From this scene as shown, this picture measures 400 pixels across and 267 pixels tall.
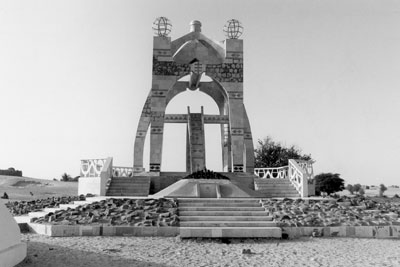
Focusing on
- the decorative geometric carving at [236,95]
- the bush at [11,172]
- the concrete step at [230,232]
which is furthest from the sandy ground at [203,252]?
the bush at [11,172]

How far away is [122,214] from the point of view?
10648 millimetres

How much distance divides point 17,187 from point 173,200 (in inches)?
1222

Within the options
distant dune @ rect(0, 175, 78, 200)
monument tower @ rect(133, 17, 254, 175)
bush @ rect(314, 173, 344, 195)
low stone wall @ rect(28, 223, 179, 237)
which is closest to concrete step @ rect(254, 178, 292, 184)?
monument tower @ rect(133, 17, 254, 175)

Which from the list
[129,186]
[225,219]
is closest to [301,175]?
[225,219]

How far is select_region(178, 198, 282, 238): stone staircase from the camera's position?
9.46 m

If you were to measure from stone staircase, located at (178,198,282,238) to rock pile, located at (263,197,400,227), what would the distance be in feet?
1.28

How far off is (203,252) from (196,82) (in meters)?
15.8

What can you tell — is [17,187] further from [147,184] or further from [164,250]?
[164,250]

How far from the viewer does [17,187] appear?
38.3m

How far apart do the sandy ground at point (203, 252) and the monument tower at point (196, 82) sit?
11.3 metres

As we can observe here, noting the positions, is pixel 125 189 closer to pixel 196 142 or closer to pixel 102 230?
pixel 102 230

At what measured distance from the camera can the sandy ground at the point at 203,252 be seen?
6.97m

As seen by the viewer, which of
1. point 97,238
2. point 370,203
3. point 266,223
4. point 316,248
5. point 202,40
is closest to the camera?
point 316,248

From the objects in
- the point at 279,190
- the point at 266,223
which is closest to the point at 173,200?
the point at 266,223
